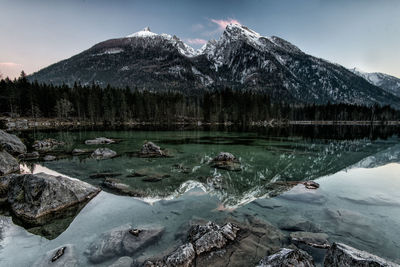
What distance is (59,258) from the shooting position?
8.27 m

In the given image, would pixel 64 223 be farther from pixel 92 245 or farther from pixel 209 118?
pixel 209 118

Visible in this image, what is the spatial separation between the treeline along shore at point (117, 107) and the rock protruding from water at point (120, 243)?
116952 mm

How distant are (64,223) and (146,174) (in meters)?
9.77

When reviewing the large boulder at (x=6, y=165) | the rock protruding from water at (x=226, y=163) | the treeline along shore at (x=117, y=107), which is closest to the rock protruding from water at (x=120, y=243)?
the rock protruding from water at (x=226, y=163)

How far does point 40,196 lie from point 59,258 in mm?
6187

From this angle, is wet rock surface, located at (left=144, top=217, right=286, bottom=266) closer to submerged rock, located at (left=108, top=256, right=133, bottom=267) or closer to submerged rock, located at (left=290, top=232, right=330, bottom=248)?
submerged rock, located at (left=290, top=232, right=330, bottom=248)

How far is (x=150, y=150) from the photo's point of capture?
105 feet

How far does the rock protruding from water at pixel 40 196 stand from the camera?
1207 cm

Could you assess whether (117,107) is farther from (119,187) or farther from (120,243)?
(120,243)

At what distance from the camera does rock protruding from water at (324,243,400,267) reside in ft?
19.3

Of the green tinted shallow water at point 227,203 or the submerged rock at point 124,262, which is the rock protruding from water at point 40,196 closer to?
the green tinted shallow water at point 227,203

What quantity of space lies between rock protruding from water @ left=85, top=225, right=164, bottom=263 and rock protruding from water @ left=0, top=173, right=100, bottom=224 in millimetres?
4829

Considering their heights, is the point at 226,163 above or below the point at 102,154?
below

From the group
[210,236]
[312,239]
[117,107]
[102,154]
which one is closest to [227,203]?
[210,236]
